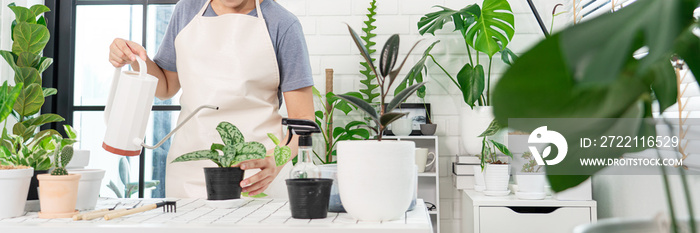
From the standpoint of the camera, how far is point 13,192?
3.28 ft

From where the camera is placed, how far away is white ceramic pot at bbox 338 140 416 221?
0.87 metres

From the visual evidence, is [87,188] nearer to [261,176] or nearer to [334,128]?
[261,176]

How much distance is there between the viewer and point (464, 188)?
2.79 meters

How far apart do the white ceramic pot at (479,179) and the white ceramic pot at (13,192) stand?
209cm

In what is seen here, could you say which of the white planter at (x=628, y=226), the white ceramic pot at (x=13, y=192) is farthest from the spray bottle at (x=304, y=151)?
the white planter at (x=628, y=226)

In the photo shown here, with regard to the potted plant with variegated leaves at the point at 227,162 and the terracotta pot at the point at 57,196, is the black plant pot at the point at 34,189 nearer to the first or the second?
the terracotta pot at the point at 57,196

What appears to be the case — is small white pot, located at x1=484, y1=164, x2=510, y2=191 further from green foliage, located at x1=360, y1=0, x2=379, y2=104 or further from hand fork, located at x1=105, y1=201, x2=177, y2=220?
hand fork, located at x1=105, y1=201, x2=177, y2=220

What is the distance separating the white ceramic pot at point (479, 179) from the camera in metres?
2.63

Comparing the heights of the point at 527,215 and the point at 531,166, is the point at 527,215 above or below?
below

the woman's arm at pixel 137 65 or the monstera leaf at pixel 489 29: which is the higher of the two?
the monstera leaf at pixel 489 29

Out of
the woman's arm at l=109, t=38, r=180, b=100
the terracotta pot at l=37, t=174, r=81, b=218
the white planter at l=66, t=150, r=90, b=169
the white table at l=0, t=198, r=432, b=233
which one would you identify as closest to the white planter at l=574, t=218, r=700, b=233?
the white table at l=0, t=198, r=432, b=233

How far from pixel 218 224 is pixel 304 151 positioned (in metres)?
0.24

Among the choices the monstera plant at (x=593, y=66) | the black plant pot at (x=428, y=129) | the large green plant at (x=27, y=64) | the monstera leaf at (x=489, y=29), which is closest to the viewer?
the monstera plant at (x=593, y=66)

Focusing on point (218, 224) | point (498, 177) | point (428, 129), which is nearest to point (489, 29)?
point (428, 129)
